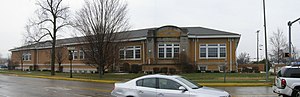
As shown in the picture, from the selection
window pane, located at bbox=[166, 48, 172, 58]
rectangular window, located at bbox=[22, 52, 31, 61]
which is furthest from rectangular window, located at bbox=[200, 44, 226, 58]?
rectangular window, located at bbox=[22, 52, 31, 61]

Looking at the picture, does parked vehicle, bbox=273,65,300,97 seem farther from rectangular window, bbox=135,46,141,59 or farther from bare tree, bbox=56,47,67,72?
bare tree, bbox=56,47,67,72

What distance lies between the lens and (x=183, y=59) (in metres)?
44.7

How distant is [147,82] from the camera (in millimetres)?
11102

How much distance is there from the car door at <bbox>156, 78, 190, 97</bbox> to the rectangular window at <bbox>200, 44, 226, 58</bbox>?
38.3 m

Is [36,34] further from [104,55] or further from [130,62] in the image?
[104,55]

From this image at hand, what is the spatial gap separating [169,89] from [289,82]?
6.81 m

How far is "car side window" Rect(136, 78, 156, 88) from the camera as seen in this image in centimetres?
1096

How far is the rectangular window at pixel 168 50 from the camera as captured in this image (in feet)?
157

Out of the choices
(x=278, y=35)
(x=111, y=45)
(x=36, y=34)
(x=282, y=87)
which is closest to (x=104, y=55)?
(x=111, y=45)

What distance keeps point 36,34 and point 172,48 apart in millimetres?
20594

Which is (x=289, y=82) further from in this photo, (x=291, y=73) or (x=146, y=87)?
(x=146, y=87)

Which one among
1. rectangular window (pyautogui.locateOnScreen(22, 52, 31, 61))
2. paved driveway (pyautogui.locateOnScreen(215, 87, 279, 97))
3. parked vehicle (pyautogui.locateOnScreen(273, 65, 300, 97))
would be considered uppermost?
rectangular window (pyautogui.locateOnScreen(22, 52, 31, 61))

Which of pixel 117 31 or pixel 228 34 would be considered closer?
pixel 117 31

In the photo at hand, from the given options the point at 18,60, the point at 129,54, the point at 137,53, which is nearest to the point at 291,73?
the point at 137,53
